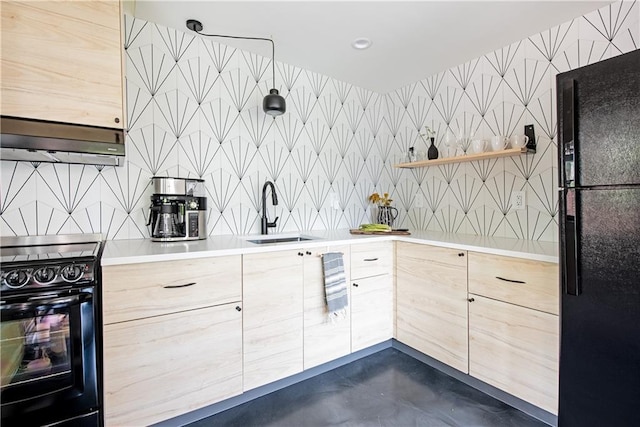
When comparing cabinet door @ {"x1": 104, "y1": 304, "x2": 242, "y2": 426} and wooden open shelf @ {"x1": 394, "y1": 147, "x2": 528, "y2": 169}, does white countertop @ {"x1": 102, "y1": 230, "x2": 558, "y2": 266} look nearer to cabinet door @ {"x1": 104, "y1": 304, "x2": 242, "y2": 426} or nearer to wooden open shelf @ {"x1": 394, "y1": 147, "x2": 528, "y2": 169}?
cabinet door @ {"x1": 104, "y1": 304, "x2": 242, "y2": 426}

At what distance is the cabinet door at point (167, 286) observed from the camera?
134cm

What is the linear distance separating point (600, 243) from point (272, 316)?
1.53 m

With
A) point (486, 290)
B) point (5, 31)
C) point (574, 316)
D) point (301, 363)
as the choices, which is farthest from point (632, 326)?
point (5, 31)

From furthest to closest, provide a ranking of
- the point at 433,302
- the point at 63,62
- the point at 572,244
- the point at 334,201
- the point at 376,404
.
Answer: the point at 334,201 < the point at 433,302 < the point at 376,404 < the point at 63,62 < the point at 572,244

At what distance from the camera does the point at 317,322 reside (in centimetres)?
192

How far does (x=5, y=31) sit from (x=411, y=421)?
8.35ft

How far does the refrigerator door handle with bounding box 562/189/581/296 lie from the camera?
4.10 ft

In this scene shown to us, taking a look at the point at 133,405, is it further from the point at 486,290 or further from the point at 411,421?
the point at 486,290

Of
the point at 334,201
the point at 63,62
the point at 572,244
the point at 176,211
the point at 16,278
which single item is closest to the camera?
the point at 16,278

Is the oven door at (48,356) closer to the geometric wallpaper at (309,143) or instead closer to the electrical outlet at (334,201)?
the geometric wallpaper at (309,143)

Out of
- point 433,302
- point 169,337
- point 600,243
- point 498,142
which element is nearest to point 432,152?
point 498,142

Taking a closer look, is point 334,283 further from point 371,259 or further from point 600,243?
point 600,243

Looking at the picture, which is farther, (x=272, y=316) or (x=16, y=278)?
(x=272, y=316)

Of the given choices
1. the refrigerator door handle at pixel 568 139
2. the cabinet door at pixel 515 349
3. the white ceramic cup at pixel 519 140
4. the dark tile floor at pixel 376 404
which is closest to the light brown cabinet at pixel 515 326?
the cabinet door at pixel 515 349
